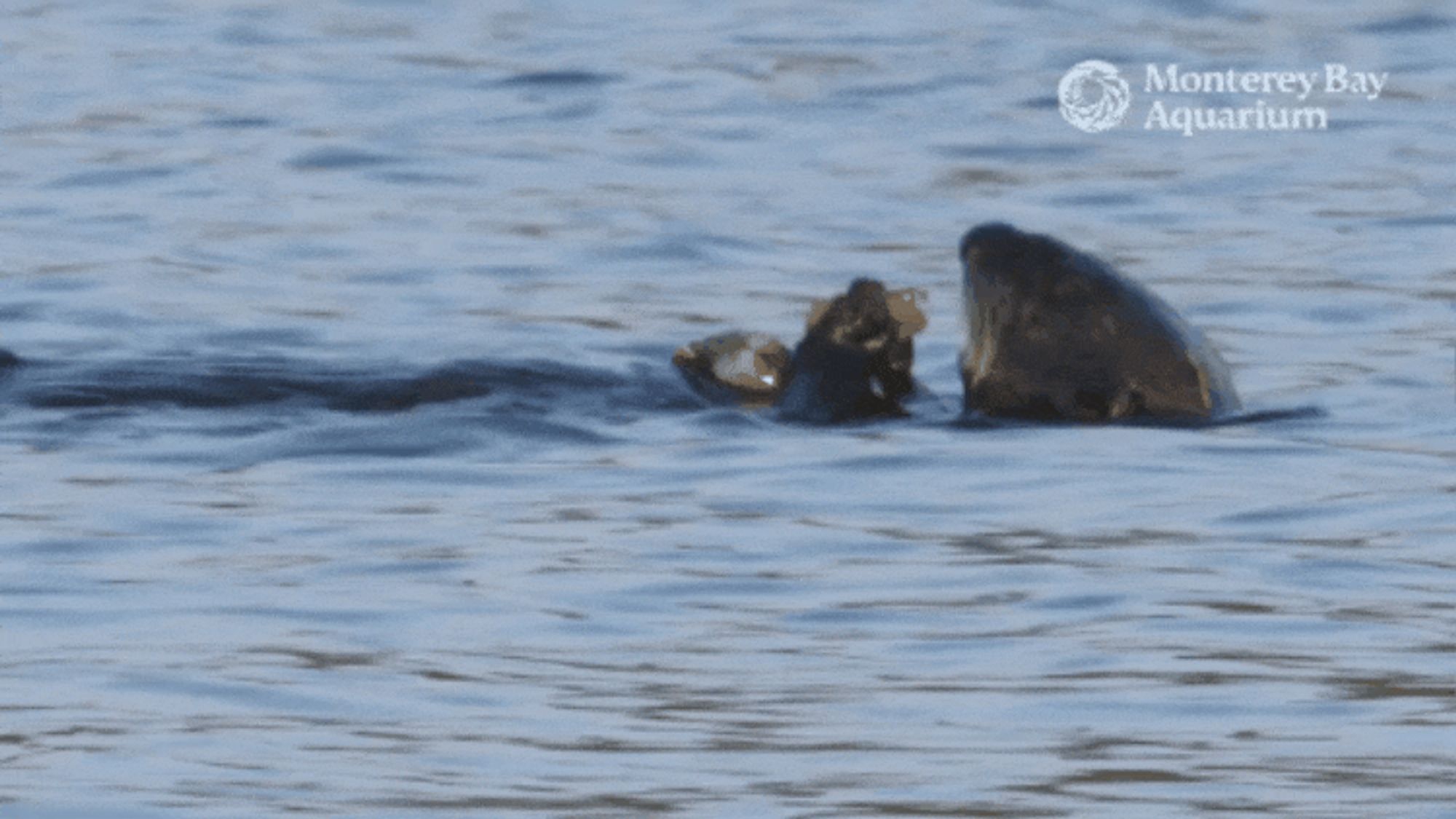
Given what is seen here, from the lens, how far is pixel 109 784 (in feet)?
18.2

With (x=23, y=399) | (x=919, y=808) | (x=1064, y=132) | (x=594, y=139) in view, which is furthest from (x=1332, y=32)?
(x=919, y=808)

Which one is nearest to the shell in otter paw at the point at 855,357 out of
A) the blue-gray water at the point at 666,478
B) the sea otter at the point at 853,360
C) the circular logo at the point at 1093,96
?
the sea otter at the point at 853,360

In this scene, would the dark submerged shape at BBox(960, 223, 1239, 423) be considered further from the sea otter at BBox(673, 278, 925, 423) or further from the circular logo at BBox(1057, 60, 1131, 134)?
the circular logo at BBox(1057, 60, 1131, 134)

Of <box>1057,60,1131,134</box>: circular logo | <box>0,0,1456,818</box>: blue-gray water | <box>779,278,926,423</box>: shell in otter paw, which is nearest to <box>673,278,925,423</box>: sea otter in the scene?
<box>779,278,926,423</box>: shell in otter paw

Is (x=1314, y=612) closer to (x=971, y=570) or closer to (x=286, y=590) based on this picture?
(x=971, y=570)

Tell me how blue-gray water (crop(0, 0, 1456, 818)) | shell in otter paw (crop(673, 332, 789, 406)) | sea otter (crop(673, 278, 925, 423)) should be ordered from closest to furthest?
blue-gray water (crop(0, 0, 1456, 818)) → sea otter (crop(673, 278, 925, 423)) → shell in otter paw (crop(673, 332, 789, 406))

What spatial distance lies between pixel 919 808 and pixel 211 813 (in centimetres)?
104

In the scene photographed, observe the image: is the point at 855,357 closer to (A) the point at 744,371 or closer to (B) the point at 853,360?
(B) the point at 853,360

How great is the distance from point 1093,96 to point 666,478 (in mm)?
10293

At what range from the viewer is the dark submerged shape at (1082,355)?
990 cm

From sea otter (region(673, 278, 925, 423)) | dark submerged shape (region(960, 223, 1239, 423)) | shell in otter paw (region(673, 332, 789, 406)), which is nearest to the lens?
sea otter (region(673, 278, 925, 423))

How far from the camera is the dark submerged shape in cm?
990

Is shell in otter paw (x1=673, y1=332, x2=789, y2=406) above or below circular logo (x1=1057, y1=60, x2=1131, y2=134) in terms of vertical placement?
below

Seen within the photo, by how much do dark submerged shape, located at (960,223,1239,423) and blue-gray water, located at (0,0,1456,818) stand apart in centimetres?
26
